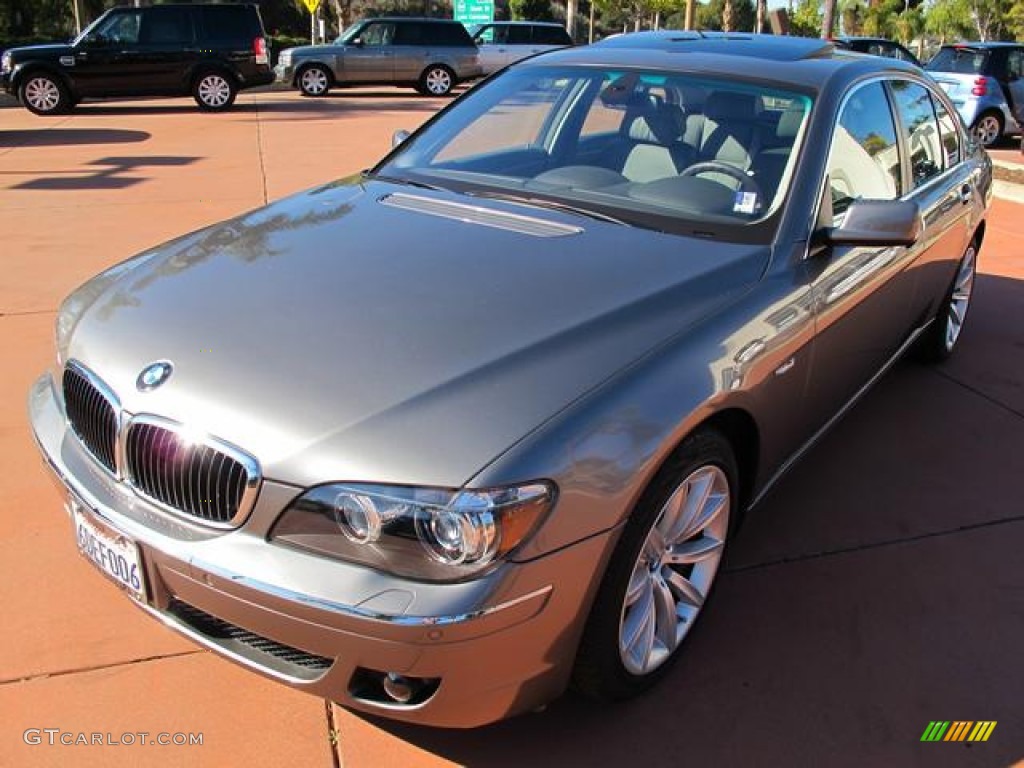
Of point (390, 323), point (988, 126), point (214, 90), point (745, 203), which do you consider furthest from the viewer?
point (214, 90)

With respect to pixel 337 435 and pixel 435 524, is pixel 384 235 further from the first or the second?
pixel 435 524

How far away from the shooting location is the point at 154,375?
2.21m

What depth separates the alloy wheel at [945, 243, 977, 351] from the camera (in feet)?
16.7

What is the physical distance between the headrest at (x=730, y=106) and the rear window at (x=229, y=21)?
1557cm

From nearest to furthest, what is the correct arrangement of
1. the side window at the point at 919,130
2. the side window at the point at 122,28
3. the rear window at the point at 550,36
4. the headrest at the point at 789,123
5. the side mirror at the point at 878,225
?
the side mirror at the point at 878,225
the headrest at the point at 789,123
the side window at the point at 919,130
the side window at the point at 122,28
the rear window at the point at 550,36

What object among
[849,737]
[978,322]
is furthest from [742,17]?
[849,737]

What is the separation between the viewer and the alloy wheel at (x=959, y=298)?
16.7ft

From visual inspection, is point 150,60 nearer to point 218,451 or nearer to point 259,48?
point 259,48

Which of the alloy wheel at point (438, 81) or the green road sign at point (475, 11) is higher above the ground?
the green road sign at point (475, 11)

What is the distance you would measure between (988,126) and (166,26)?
14243mm

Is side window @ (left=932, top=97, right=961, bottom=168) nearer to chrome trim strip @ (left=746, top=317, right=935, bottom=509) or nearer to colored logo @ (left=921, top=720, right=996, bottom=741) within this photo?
chrome trim strip @ (left=746, top=317, right=935, bottom=509)

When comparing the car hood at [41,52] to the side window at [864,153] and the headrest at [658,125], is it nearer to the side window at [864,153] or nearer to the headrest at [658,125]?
the headrest at [658,125]

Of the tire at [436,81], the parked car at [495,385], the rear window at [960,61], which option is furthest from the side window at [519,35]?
the parked car at [495,385]

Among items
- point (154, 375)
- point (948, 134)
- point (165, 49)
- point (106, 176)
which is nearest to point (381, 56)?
point (165, 49)
